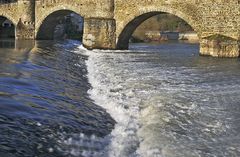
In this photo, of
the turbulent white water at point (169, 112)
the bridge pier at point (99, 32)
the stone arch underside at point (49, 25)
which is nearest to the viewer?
the turbulent white water at point (169, 112)

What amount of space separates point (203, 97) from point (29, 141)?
15.1 ft

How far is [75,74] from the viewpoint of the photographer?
38.3ft

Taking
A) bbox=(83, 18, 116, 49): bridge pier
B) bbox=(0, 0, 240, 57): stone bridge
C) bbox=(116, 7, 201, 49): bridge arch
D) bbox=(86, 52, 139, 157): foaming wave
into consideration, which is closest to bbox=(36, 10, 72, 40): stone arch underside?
bbox=(0, 0, 240, 57): stone bridge

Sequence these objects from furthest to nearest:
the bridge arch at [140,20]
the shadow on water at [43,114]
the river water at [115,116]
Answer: the bridge arch at [140,20] → the river water at [115,116] → the shadow on water at [43,114]

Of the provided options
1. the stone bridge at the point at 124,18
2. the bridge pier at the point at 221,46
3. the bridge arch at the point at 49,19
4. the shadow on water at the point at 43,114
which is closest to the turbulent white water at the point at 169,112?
the shadow on water at the point at 43,114

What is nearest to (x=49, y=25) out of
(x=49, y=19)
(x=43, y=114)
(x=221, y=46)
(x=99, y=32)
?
(x=49, y=19)

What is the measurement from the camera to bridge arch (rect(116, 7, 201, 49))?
20.7 metres

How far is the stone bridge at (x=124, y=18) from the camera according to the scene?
63.0 feet

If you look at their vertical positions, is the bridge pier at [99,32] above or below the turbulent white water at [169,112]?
above

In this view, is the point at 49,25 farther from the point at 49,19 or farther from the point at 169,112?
the point at 169,112

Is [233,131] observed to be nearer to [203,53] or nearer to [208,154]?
[208,154]

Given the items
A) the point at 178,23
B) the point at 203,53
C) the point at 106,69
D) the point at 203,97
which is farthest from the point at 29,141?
the point at 178,23

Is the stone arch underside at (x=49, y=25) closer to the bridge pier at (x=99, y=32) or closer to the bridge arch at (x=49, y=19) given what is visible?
the bridge arch at (x=49, y=19)

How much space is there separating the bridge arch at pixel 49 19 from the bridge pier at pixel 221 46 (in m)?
10.2
